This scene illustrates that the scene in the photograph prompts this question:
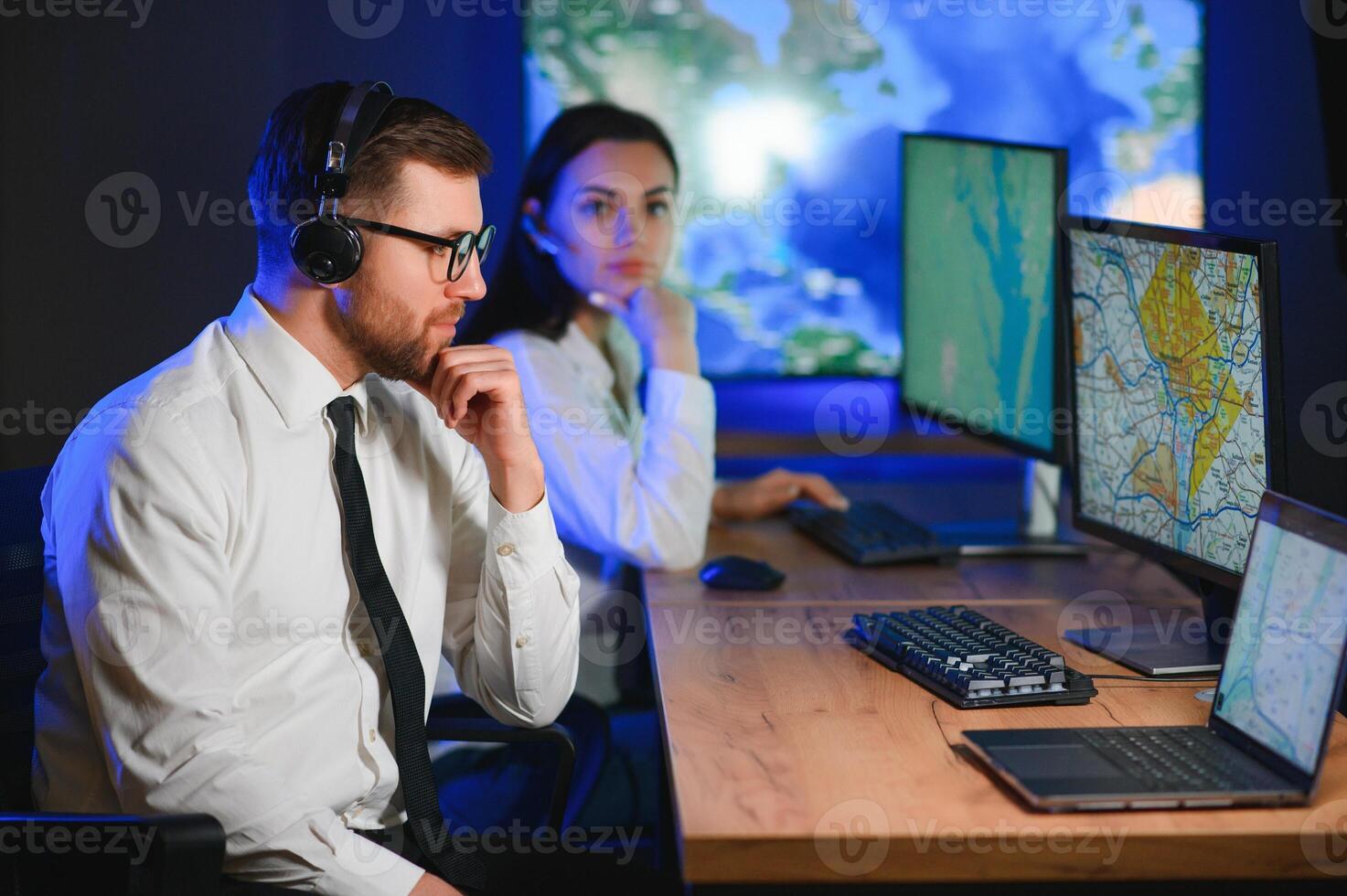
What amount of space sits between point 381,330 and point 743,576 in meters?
0.73

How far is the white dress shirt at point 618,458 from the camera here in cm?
208

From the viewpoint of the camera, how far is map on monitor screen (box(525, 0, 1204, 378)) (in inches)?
111

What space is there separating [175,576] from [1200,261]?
3.93ft

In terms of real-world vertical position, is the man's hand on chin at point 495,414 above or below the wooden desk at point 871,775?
above

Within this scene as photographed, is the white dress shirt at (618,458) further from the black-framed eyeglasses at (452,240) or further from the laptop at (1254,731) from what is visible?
the laptop at (1254,731)

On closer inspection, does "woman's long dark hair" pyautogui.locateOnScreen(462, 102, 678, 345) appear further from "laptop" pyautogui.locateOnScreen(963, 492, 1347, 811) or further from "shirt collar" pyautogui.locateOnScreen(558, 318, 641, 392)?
"laptop" pyautogui.locateOnScreen(963, 492, 1347, 811)

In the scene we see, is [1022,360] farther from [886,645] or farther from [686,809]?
[686,809]

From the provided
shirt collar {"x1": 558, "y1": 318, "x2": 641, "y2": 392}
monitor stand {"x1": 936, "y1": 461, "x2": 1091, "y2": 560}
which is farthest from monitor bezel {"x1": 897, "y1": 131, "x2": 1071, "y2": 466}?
shirt collar {"x1": 558, "y1": 318, "x2": 641, "y2": 392}

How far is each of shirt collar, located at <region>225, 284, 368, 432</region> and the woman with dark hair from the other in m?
0.70

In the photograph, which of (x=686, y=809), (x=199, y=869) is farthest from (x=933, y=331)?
(x=199, y=869)

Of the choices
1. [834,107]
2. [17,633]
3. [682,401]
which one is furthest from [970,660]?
[834,107]

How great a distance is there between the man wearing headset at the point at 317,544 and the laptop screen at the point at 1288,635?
798mm

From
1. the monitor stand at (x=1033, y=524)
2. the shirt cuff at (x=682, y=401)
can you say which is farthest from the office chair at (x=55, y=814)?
the monitor stand at (x=1033, y=524)

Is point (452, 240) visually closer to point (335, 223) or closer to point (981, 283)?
point (335, 223)
